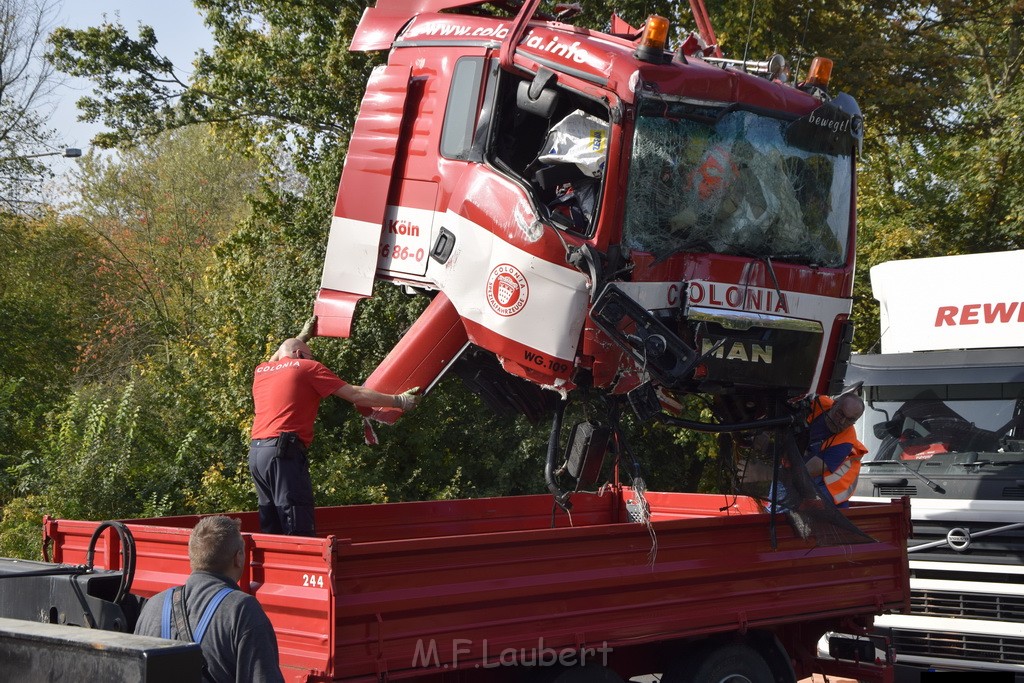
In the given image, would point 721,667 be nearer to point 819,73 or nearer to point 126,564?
point 126,564

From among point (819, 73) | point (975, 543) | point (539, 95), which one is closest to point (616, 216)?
point (539, 95)

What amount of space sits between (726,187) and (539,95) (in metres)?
1.16

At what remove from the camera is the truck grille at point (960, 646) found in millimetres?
7336

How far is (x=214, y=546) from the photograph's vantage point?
4031 millimetres

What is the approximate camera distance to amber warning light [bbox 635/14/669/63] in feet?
20.2

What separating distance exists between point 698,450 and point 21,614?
989 centimetres

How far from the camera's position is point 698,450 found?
13938 mm

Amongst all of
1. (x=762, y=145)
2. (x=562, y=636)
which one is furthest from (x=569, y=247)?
(x=562, y=636)

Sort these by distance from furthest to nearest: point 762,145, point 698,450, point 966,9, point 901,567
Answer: point 966,9 < point 698,450 < point 901,567 < point 762,145

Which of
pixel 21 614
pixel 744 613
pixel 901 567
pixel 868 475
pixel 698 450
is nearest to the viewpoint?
pixel 21 614

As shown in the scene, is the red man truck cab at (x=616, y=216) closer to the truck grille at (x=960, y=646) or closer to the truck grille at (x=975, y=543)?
the truck grille at (x=975, y=543)

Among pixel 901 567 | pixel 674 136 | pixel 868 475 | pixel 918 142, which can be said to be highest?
pixel 918 142

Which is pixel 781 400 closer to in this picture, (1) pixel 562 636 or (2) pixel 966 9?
(1) pixel 562 636

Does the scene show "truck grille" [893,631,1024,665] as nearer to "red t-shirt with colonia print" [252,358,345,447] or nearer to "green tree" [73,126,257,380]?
"red t-shirt with colonia print" [252,358,345,447]
